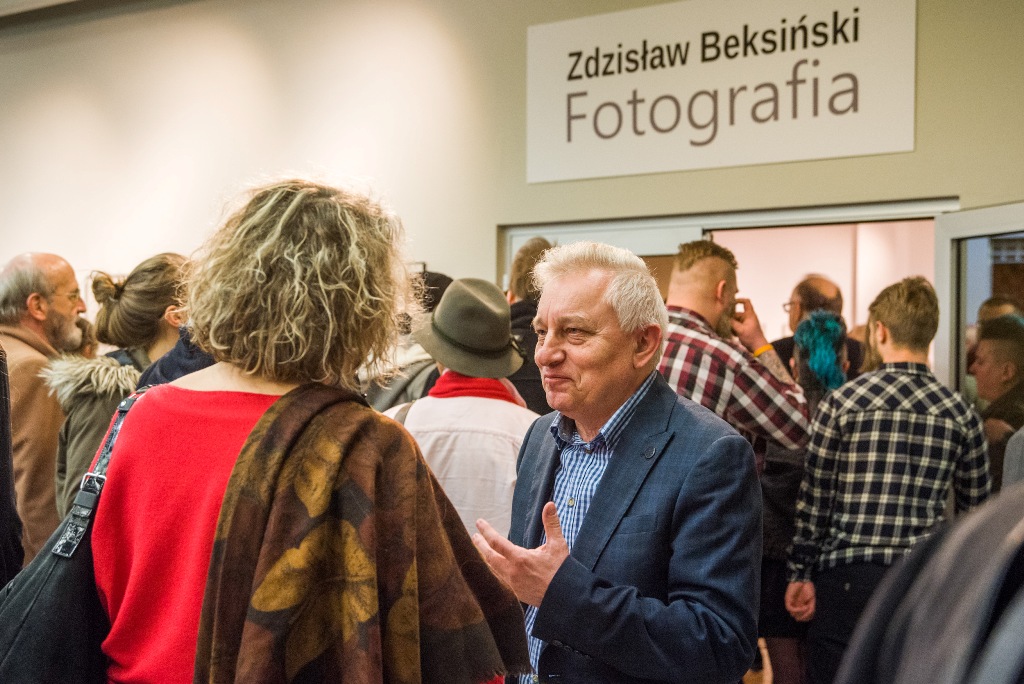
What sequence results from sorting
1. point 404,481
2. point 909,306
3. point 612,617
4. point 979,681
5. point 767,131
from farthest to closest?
point 767,131 < point 909,306 < point 612,617 < point 404,481 < point 979,681

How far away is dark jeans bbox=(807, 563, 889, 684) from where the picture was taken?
3.13 meters

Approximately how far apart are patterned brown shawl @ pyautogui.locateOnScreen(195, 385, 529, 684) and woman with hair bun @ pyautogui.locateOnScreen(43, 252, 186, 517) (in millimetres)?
2117

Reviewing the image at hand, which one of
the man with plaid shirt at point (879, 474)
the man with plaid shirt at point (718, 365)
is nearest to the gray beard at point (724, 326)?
the man with plaid shirt at point (718, 365)

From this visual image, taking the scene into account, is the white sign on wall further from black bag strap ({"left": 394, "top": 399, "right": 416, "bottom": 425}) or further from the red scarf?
black bag strap ({"left": 394, "top": 399, "right": 416, "bottom": 425})

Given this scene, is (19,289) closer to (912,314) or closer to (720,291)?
(720,291)

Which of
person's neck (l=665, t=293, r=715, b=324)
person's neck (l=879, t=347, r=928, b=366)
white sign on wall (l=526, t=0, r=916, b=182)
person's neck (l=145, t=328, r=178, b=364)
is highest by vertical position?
white sign on wall (l=526, t=0, r=916, b=182)

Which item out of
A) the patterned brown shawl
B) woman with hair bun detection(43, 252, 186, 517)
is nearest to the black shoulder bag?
the patterned brown shawl

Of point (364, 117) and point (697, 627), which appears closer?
point (697, 627)

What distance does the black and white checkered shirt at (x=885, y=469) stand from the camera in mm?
3172

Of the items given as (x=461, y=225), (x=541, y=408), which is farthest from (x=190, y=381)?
(x=461, y=225)

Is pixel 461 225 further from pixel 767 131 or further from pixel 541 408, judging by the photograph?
pixel 541 408

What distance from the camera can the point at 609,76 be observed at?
5.14 metres

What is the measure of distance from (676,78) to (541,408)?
2370 mm

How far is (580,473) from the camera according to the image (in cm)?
193
